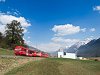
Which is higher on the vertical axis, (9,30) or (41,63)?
(9,30)

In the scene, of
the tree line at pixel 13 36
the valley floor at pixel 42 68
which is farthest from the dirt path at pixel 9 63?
the tree line at pixel 13 36

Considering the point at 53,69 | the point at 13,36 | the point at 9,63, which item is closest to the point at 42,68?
the point at 53,69

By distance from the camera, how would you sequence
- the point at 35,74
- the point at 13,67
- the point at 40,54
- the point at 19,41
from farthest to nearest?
the point at 19,41
the point at 40,54
the point at 13,67
the point at 35,74

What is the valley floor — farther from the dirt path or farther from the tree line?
the tree line

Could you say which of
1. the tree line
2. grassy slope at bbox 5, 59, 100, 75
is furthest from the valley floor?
the tree line

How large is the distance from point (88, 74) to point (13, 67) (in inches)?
536

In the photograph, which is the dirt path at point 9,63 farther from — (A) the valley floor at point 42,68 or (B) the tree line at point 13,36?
(B) the tree line at point 13,36

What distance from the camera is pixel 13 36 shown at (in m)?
132

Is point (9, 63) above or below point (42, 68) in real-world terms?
above

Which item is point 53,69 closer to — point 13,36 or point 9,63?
point 9,63

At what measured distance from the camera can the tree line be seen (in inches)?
5162

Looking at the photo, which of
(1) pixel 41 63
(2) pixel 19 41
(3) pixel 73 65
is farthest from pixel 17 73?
(2) pixel 19 41

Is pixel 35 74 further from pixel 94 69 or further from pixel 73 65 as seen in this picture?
pixel 94 69

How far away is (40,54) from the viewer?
7850cm
